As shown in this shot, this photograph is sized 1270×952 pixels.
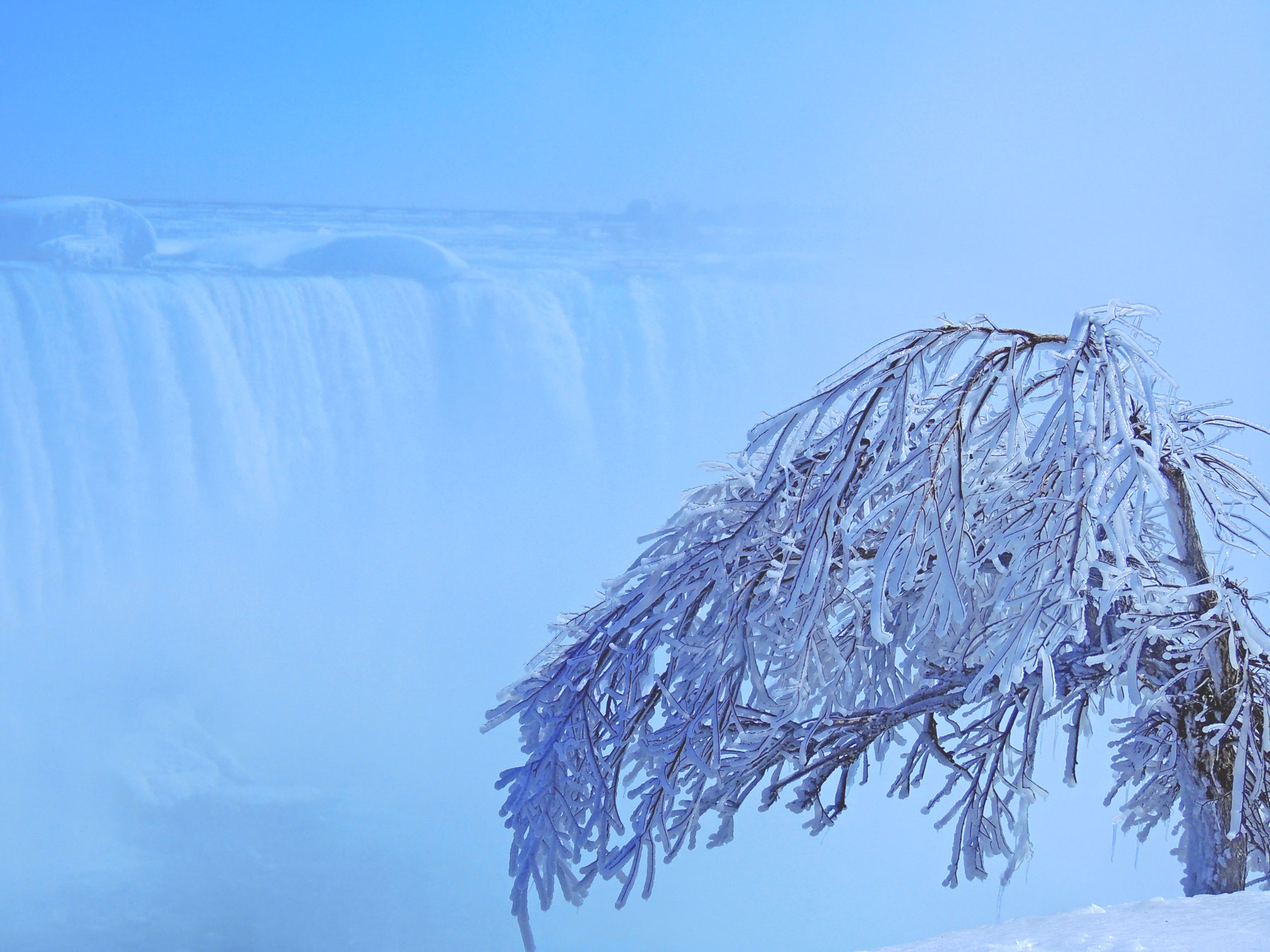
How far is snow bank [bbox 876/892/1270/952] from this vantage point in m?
1.22

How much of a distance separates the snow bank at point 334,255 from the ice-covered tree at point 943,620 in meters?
8.87

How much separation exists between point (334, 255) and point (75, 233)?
2292mm

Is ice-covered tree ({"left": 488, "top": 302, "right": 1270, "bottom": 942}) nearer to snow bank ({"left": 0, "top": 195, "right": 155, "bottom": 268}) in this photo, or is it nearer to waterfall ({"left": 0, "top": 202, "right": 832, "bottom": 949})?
snow bank ({"left": 0, "top": 195, "right": 155, "bottom": 268})

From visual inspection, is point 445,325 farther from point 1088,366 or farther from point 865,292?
point 1088,366

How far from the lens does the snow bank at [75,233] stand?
29.8ft

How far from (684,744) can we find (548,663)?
0.37 meters

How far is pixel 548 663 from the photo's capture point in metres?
2.01

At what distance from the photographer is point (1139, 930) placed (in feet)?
4.29

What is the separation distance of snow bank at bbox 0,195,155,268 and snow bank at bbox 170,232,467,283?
393mm

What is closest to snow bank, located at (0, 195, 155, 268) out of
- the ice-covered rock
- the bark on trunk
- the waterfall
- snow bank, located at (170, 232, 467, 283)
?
the waterfall

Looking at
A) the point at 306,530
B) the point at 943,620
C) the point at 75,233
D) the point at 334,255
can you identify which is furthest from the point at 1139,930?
the point at 306,530

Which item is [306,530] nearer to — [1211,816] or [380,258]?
[380,258]

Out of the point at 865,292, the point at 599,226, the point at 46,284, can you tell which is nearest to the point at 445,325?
the point at 599,226

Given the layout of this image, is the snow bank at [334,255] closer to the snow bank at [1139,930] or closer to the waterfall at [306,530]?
the waterfall at [306,530]
